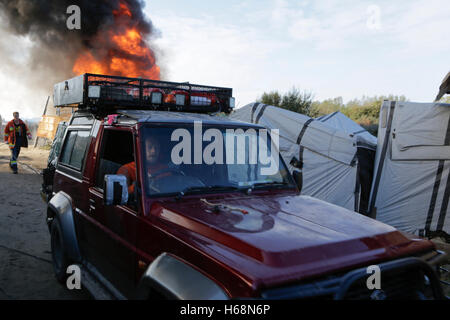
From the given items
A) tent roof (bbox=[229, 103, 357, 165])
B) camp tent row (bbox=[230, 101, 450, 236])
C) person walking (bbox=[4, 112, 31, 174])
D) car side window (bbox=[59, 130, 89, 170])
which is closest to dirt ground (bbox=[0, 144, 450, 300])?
camp tent row (bbox=[230, 101, 450, 236])

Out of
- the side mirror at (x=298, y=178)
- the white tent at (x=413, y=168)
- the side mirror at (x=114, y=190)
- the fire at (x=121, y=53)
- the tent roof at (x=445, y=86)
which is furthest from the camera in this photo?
the fire at (x=121, y=53)

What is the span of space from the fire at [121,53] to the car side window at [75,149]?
6.81 m

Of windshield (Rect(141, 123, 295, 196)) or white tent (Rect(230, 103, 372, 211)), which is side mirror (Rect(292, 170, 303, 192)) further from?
white tent (Rect(230, 103, 372, 211))

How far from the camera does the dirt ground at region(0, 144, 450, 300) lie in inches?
166

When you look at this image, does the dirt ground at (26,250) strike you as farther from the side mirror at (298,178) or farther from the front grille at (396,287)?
the front grille at (396,287)

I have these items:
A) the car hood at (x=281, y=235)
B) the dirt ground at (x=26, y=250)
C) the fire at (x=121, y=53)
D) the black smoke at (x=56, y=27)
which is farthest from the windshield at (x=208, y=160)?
the black smoke at (x=56, y=27)

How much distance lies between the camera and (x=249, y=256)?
204 centimetres

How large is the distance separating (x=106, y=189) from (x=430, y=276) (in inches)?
87.2

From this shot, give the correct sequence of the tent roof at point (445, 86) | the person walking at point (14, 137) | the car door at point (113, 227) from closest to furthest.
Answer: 1. the car door at point (113, 227)
2. the tent roof at point (445, 86)
3. the person walking at point (14, 137)

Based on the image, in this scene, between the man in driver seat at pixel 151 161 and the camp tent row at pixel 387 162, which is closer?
the man in driver seat at pixel 151 161

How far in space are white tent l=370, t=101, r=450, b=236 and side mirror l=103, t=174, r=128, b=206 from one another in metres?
6.85

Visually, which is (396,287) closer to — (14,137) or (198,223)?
(198,223)

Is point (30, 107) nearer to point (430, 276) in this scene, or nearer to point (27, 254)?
point (27, 254)

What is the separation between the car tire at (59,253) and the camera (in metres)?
4.04
